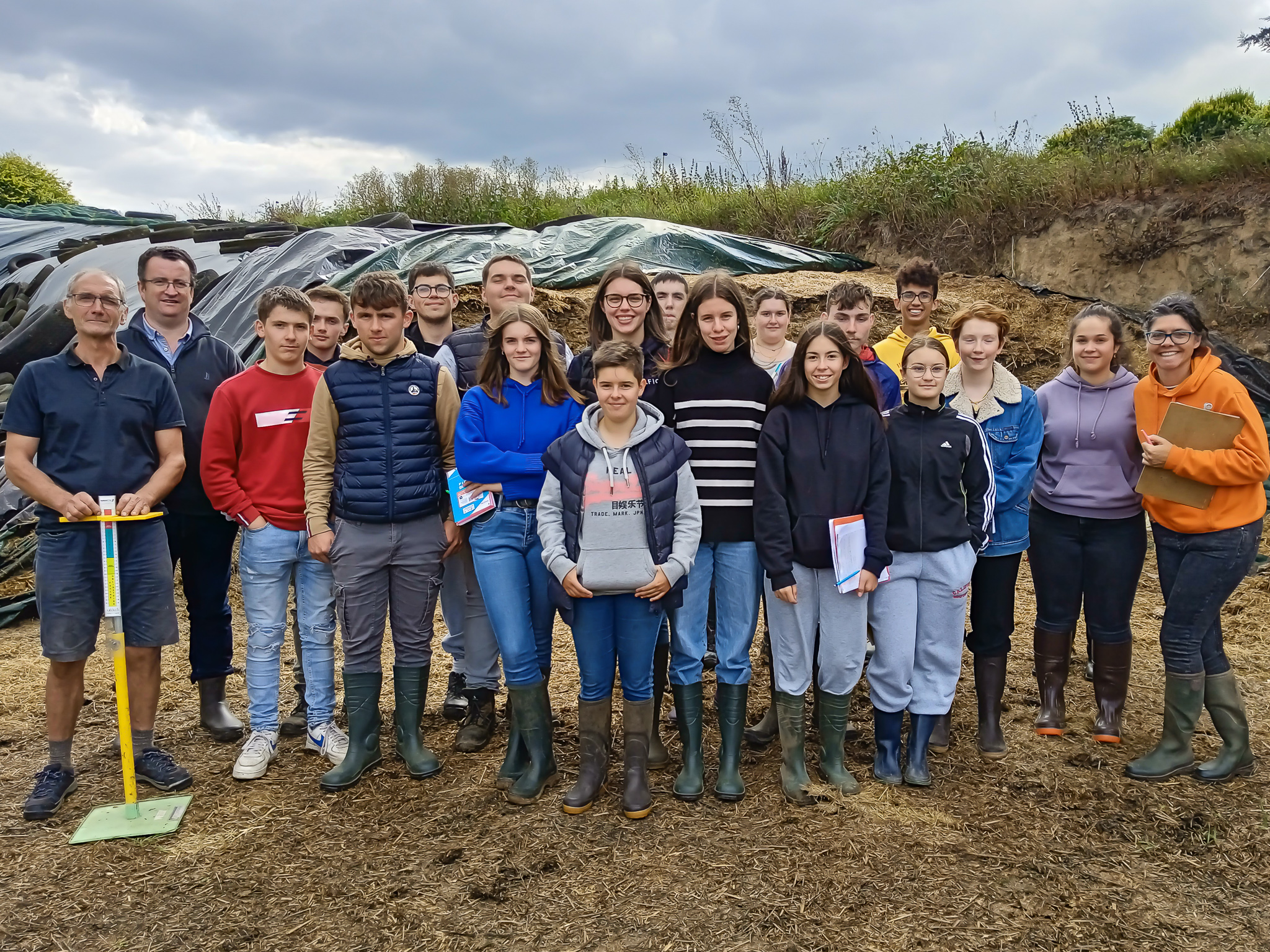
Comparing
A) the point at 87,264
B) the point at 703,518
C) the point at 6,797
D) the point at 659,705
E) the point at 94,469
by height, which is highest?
the point at 87,264

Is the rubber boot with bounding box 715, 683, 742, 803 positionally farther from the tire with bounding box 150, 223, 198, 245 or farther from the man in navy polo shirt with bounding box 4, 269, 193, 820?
the tire with bounding box 150, 223, 198, 245

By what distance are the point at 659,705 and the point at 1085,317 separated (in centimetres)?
244

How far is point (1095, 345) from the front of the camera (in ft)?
11.7

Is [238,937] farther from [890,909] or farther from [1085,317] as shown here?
[1085,317]

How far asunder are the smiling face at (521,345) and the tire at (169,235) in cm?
811

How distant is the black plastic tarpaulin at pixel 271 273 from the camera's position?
7.43 m

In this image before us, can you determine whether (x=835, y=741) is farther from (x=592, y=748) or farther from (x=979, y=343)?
(x=979, y=343)

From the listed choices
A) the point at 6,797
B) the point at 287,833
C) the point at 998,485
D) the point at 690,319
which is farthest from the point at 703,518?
the point at 6,797

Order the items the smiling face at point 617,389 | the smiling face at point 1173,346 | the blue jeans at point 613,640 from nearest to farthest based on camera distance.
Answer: the smiling face at point 617,389 < the blue jeans at point 613,640 < the smiling face at point 1173,346

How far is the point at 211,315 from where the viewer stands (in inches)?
301

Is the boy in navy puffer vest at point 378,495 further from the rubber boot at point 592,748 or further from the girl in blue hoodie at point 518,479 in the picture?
the rubber boot at point 592,748

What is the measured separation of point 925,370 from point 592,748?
1910 millimetres

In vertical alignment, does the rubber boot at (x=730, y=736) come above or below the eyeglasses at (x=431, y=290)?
below

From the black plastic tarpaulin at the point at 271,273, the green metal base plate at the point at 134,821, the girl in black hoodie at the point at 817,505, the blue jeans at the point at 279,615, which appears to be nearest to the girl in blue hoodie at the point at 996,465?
the girl in black hoodie at the point at 817,505
